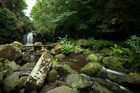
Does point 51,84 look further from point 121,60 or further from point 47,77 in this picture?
point 121,60

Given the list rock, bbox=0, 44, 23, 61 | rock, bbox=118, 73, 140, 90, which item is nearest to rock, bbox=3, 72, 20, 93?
rock, bbox=0, 44, 23, 61

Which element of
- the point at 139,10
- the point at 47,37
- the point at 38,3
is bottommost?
the point at 47,37

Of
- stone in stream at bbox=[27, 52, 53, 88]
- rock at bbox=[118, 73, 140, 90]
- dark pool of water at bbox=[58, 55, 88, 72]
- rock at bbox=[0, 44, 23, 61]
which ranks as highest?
rock at bbox=[0, 44, 23, 61]

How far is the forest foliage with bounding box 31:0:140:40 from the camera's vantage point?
5922 millimetres

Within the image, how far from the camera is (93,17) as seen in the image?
342 inches

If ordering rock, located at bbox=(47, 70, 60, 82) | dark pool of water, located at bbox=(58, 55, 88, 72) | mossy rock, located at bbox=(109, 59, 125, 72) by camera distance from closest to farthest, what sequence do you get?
1. rock, located at bbox=(47, 70, 60, 82)
2. mossy rock, located at bbox=(109, 59, 125, 72)
3. dark pool of water, located at bbox=(58, 55, 88, 72)

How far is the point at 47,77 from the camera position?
2.94 m

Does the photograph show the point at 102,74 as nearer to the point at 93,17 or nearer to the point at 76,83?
the point at 76,83

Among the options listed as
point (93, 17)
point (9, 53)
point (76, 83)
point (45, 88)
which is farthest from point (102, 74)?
point (93, 17)

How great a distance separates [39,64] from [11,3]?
20591 mm

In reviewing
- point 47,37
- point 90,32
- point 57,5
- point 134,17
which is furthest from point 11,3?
point 134,17

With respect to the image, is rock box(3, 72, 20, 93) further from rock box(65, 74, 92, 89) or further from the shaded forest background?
the shaded forest background

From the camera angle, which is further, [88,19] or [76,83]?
[88,19]

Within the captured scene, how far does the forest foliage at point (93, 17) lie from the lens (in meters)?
5.92
